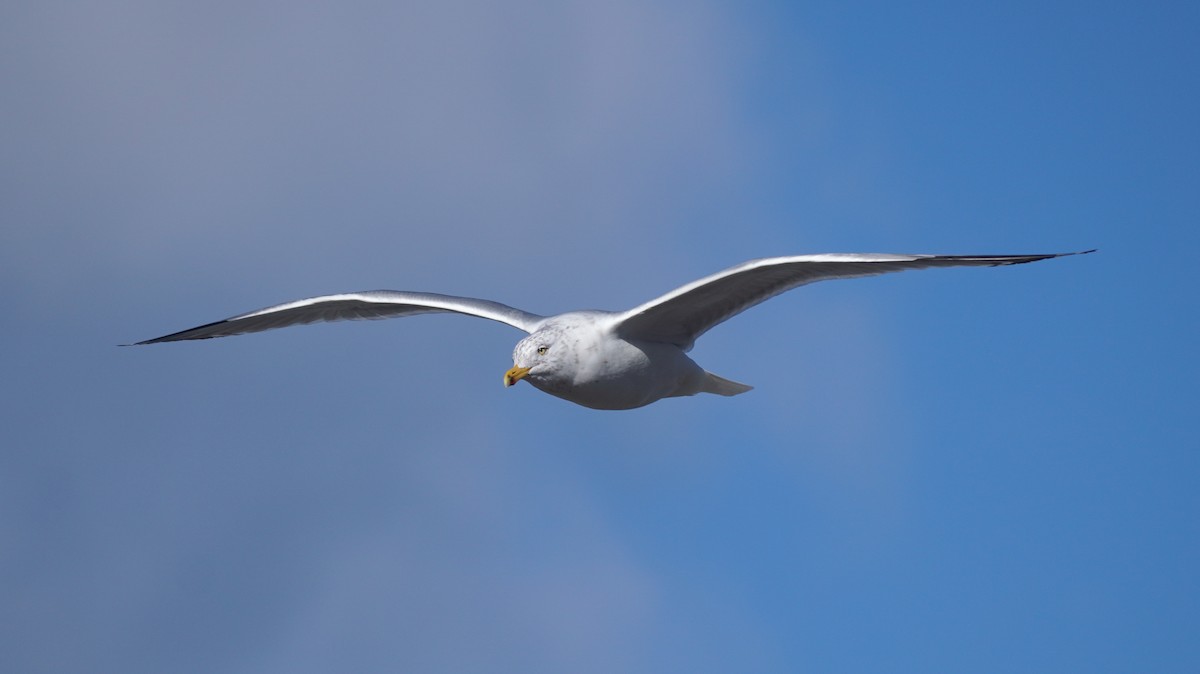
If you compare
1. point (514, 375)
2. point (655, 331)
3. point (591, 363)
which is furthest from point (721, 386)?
point (514, 375)

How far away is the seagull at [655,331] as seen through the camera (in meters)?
10.9

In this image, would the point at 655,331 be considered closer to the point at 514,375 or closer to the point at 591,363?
the point at 591,363

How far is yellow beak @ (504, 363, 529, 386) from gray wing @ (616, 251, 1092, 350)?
36.7 inches

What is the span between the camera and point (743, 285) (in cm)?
1170

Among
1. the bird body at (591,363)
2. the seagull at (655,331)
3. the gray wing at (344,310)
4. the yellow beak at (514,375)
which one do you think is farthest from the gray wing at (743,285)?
the gray wing at (344,310)

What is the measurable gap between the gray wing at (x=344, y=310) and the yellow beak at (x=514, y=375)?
1898 mm

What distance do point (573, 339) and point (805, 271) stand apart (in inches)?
83.3

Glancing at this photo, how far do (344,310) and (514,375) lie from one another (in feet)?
15.0

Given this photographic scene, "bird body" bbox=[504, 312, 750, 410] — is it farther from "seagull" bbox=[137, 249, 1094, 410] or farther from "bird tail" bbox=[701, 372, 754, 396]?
"bird tail" bbox=[701, 372, 754, 396]

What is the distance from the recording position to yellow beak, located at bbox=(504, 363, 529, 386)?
445 inches

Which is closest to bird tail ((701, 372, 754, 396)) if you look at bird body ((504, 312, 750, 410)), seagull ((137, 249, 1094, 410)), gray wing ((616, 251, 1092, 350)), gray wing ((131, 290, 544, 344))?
seagull ((137, 249, 1094, 410))

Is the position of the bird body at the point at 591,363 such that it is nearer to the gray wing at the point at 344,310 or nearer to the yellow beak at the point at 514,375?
the yellow beak at the point at 514,375

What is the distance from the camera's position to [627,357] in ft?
38.3

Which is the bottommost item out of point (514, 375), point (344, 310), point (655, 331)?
point (514, 375)
